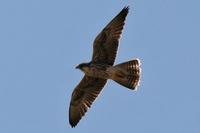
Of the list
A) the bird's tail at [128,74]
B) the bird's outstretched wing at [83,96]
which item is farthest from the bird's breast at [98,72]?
the bird's outstretched wing at [83,96]

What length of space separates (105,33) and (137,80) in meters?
1.66

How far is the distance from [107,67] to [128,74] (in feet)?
2.07

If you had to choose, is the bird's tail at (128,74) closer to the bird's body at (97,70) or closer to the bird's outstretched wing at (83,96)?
the bird's body at (97,70)

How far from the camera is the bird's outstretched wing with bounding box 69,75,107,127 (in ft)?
74.0

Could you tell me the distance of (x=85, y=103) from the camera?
75.2 ft

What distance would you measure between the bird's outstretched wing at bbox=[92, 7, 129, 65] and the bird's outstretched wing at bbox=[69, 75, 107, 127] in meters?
0.90

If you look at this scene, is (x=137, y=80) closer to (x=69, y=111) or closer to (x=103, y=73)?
Answer: (x=103, y=73)

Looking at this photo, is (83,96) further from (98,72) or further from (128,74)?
(128,74)

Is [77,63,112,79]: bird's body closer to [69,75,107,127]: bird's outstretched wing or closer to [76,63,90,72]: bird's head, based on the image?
[76,63,90,72]: bird's head

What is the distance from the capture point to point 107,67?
70.8ft

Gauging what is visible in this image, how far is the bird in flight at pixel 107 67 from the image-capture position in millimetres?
21453

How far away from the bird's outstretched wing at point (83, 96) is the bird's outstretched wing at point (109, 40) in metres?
0.90

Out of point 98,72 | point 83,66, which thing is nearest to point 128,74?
point 98,72

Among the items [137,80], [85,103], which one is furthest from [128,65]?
[85,103]
